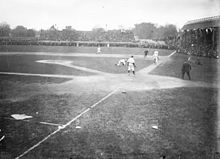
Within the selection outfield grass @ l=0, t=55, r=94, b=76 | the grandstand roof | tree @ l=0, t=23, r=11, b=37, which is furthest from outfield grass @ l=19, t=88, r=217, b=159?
tree @ l=0, t=23, r=11, b=37

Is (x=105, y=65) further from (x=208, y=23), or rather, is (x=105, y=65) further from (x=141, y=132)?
(x=208, y=23)

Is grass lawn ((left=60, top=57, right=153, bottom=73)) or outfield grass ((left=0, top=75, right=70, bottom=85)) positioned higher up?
grass lawn ((left=60, top=57, right=153, bottom=73))

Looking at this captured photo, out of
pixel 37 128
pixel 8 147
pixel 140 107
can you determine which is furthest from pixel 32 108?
pixel 140 107

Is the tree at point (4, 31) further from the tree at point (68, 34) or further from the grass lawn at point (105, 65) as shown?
the grass lawn at point (105, 65)

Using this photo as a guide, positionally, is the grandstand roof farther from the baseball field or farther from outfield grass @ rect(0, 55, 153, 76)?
the baseball field

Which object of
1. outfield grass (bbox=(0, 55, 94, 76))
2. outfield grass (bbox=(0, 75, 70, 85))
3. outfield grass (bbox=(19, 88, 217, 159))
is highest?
outfield grass (bbox=(0, 55, 94, 76))

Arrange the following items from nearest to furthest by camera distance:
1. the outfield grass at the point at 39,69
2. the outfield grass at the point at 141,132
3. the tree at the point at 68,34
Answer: the outfield grass at the point at 141,132 → the outfield grass at the point at 39,69 → the tree at the point at 68,34

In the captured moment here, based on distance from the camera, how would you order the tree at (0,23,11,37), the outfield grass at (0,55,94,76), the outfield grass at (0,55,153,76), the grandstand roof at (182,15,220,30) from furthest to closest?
the tree at (0,23,11,37) < the grandstand roof at (182,15,220,30) < the outfield grass at (0,55,153,76) < the outfield grass at (0,55,94,76)

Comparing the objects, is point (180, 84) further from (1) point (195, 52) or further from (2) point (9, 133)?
(1) point (195, 52)

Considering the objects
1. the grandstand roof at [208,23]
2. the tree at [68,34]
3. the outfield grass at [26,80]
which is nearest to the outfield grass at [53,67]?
the outfield grass at [26,80]

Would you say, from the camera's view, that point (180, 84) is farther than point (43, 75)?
No

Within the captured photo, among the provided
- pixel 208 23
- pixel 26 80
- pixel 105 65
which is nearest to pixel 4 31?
pixel 105 65
